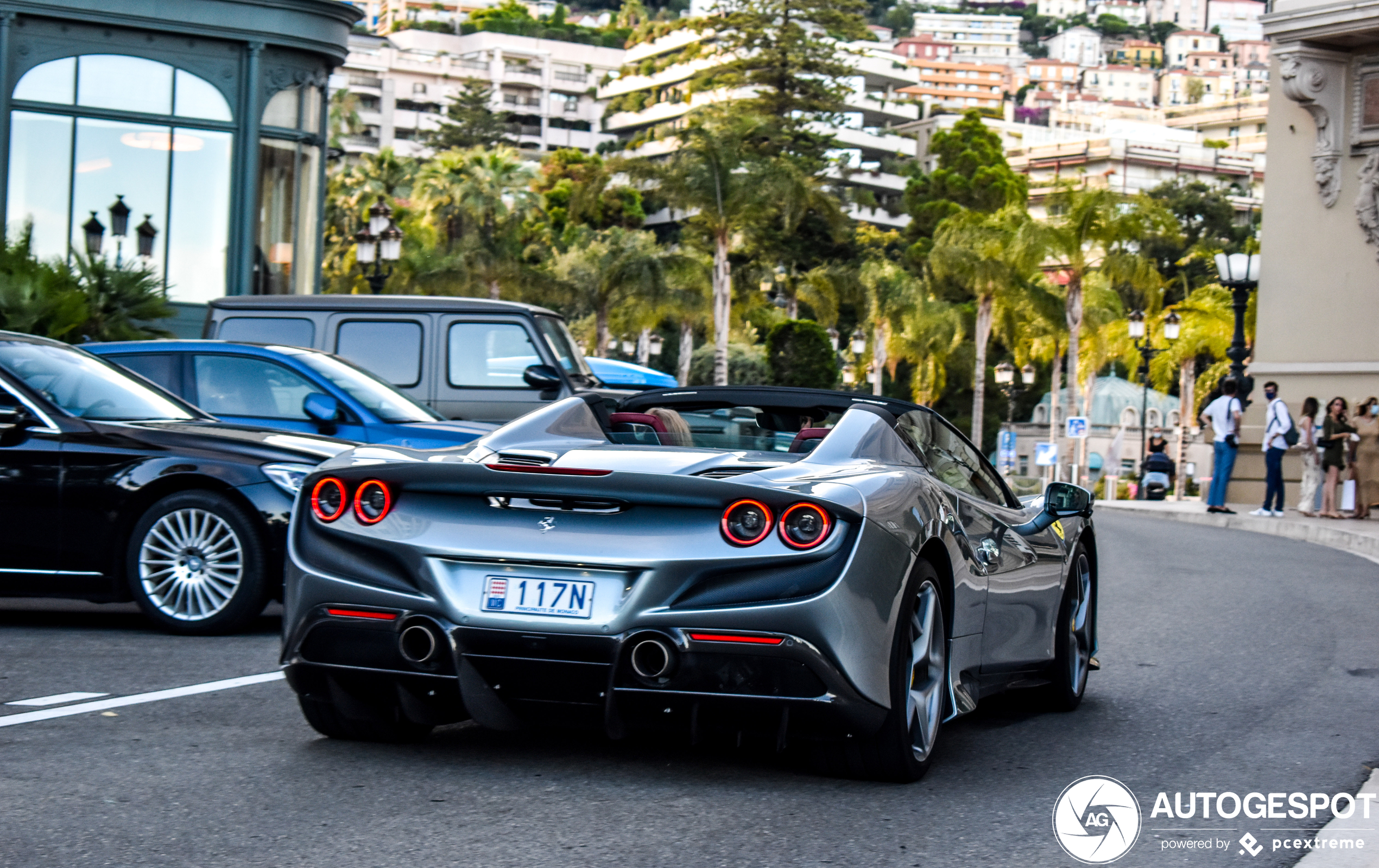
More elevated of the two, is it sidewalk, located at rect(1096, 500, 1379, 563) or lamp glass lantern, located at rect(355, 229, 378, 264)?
lamp glass lantern, located at rect(355, 229, 378, 264)

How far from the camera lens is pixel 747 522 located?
4.76m

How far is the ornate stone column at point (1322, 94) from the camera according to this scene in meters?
28.0

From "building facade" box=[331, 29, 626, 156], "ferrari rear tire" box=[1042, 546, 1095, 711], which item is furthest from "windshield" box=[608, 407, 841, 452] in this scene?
"building facade" box=[331, 29, 626, 156]

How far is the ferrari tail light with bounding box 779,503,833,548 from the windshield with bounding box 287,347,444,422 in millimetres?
6741

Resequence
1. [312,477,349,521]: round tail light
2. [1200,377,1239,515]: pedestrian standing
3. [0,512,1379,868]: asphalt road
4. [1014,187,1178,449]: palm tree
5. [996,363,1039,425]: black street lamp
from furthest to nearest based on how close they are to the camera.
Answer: [996,363,1039,425]: black street lamp < [1014,187,1178,449]: palm tree < [1200,377,1239,515]: pedestrian standing < [312,477,349,521]: round tail light < [0,512,1379,868]: asphalt road

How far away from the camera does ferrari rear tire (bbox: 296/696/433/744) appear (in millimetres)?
5477

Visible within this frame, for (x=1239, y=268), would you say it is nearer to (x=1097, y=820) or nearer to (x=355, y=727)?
(x=1097, y=820)

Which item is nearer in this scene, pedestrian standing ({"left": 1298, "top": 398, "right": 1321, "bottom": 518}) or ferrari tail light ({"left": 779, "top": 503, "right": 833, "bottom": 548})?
ferrari tail light ({"left": 779, "top": 503, "right": 833, "bottom": 548})

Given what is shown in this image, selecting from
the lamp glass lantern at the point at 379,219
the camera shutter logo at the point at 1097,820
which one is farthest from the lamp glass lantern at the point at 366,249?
the camera shutter logo at the point at 1097,820

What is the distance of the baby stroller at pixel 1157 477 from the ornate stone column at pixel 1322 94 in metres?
13.4

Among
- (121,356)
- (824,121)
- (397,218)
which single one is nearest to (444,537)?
(121,356)

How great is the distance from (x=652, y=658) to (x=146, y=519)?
177 inches

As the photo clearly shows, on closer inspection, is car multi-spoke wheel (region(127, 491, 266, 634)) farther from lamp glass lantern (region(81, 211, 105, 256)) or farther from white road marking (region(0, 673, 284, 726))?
lamp glass lantern (region(81, 211, 105, 256))

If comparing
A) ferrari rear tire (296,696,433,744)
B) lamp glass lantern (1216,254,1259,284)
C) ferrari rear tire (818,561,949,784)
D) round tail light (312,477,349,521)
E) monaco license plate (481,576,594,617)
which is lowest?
ferrari rear tire (296,696,433,744)
